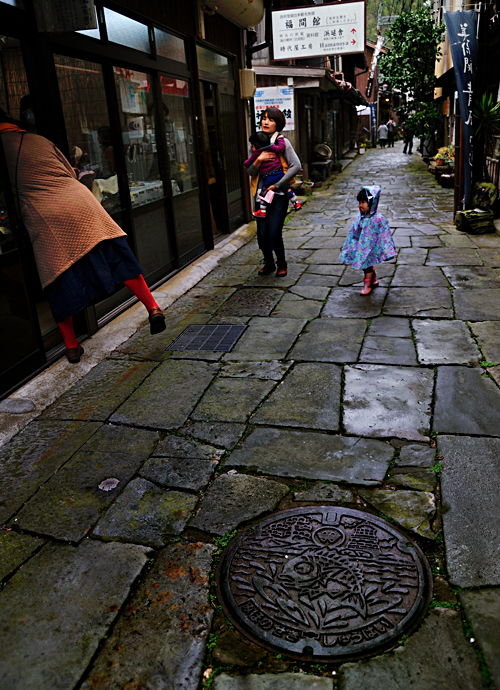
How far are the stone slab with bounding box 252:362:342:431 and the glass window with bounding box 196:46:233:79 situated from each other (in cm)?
606

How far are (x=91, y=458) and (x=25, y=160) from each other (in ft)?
7.67

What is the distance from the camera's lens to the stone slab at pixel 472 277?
634cm

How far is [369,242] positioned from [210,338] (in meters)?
2.03

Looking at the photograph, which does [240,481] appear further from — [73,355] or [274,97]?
[274,97]

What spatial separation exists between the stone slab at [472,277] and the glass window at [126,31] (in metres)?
4.53

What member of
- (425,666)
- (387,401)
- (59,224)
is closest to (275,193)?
(59,224)

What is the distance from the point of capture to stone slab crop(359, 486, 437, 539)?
2734mm

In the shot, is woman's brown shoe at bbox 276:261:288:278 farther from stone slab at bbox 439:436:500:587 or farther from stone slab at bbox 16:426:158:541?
stone slab at bbox 439:436:500:587

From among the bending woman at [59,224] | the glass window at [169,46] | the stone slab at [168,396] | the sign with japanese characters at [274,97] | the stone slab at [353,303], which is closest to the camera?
the stone slab at [168,396]

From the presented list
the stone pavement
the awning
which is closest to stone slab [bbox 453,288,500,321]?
the stone pavement

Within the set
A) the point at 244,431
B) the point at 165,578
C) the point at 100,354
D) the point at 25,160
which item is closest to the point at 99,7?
the point at 25,160

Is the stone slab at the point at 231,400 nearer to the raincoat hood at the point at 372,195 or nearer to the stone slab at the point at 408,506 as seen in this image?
the stone slab at the point at 408,506

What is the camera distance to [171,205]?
7.34m

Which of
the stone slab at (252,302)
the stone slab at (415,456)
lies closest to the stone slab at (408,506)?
the stone slab at (415,456)
